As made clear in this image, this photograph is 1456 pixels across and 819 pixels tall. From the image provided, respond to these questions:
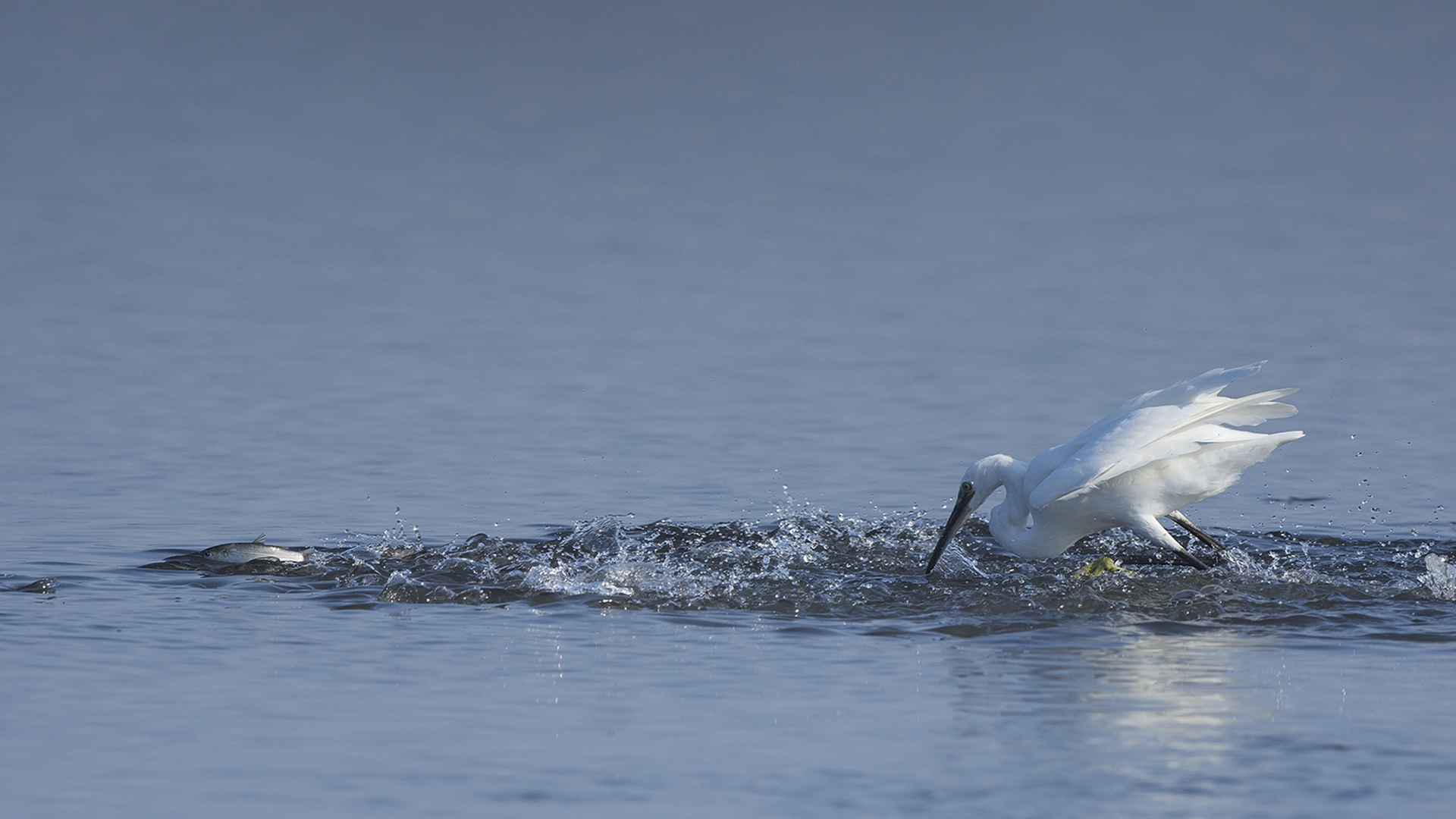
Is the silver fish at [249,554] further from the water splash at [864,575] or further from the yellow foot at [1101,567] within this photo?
the yellow foot at [1101,567]

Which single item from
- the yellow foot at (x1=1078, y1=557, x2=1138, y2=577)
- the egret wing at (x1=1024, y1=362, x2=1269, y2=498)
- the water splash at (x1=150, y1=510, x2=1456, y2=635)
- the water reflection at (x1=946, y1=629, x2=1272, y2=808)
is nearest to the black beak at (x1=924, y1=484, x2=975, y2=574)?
the water splash at (x1=150, y1=510, x2=1456, y2=635)

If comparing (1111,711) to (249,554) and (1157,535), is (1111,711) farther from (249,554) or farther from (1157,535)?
(249,554)

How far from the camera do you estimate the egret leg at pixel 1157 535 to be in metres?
10.6

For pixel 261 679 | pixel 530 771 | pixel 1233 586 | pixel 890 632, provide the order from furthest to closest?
pixel 1233 586 < pixel 890 632 < pixel 261 679 < pixel 530 771

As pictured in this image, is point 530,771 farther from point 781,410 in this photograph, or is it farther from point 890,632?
point 781,410

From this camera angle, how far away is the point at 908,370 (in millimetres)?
17453

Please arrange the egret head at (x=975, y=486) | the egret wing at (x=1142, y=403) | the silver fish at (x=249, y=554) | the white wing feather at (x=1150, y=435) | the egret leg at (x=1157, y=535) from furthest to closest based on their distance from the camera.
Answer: the egret head at (x=975, y=486)
the egret leg at (x=1157, y=535)
the silver fish at (x=249, y=554)
the egret wing at (x=1142, y=403)
the white wing feather at (x=1150, y=435)

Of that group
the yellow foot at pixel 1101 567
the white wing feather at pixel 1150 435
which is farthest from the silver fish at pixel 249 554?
the yellow foot at pixel 1101 567

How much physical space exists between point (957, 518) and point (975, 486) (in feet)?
0.95

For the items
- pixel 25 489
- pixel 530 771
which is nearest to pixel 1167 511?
pixel 530 771

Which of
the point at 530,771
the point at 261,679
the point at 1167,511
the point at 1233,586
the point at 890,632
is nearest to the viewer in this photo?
the point at 530,771

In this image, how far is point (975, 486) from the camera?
36.2 feet

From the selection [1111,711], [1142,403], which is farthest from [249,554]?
[1111,711]

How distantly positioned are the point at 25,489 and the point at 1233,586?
8.48 metres
